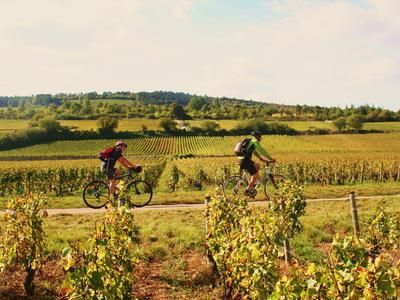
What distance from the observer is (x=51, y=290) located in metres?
8.80

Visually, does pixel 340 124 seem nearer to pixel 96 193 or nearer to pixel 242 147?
pixel 242 147

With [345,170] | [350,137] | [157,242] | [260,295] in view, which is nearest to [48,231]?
[157,242]

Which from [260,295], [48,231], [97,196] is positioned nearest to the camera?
[260,295]

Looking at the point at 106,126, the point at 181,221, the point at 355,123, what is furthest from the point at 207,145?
the point at 181,221

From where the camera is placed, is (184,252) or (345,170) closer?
(184,252)

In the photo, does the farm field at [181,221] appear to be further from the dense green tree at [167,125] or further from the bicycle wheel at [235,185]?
the dense green tree at [167,125]

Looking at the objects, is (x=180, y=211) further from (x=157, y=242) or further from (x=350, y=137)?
(x=350, y=137)

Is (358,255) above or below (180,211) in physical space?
above

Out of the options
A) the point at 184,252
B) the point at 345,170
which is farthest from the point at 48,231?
the point at 345,170

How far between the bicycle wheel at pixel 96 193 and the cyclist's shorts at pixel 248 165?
4307 mm

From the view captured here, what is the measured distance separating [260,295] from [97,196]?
876 centimetres

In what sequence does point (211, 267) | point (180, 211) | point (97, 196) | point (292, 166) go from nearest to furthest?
point (211, 267) < point (97, 196) < point (180, 211) < point (292, 166)

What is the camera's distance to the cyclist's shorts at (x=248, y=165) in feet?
43.5

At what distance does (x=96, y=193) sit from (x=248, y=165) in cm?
490
